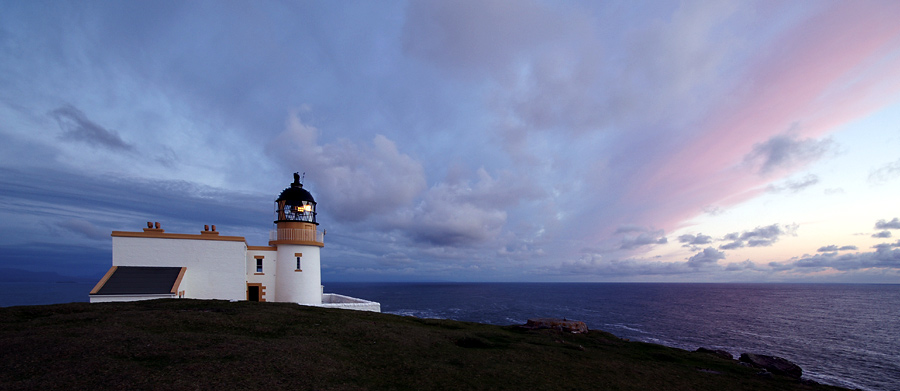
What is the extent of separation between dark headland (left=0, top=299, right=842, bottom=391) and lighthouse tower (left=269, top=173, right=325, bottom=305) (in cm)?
942

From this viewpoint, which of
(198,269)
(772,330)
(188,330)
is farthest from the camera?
(772,330)

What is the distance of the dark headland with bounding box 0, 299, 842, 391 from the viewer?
8555mm

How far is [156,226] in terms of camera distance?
24.3m

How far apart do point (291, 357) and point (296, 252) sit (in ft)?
59.0

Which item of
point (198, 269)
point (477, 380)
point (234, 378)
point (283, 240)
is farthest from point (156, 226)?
point (477, 380)

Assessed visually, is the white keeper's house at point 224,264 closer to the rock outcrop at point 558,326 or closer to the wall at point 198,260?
the wall at point 198,260

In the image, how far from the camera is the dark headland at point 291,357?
8555 mm

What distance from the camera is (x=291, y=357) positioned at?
10359 millimetres

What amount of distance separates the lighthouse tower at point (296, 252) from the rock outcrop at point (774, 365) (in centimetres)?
2656

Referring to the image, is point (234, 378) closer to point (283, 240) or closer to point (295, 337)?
point (295, 337)

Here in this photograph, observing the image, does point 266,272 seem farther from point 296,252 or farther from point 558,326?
point 558,326

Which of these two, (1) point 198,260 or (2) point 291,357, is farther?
(1) point 198,260

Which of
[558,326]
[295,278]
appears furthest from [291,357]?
[295,278]

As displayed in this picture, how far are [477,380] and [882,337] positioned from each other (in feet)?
208
